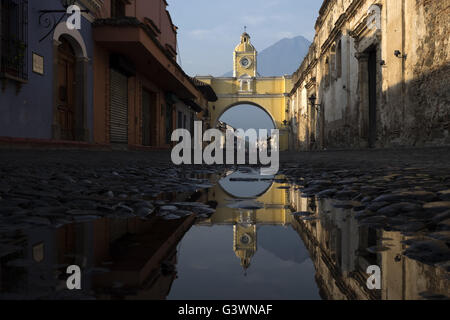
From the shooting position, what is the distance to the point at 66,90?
872cm

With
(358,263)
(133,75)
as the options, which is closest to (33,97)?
(133,75)

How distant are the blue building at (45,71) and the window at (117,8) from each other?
1482mm

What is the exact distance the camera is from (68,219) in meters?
1.55

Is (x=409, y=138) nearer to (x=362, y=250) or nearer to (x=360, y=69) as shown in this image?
(x=360, y=69)

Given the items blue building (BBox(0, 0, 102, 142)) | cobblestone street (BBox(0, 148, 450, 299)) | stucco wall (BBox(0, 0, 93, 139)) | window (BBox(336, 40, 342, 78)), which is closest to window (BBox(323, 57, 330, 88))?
window (BBox(336, 40, 342, 78))

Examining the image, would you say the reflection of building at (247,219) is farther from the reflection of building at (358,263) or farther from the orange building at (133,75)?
the orange building at (133,75)

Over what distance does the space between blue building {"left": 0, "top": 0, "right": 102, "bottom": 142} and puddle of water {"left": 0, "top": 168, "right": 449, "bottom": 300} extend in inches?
227

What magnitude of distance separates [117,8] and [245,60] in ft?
87.9

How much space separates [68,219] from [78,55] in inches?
337

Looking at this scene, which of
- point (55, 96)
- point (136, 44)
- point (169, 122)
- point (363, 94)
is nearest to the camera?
point (55, 96)

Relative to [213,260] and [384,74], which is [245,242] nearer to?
[213,260]

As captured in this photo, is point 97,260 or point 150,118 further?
point 150,118

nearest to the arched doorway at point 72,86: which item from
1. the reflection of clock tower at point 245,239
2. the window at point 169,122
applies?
the reflection of clock tower at point 245,239

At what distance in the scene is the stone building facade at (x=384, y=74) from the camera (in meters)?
6.98
